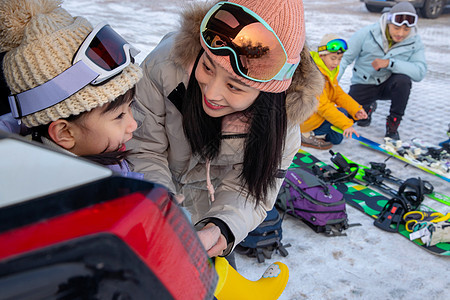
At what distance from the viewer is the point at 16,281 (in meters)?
0.48

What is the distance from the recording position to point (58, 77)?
3.56 ft

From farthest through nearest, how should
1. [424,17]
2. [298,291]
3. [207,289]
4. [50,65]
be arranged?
[424,17], [298,291], [50,65], [207,289]

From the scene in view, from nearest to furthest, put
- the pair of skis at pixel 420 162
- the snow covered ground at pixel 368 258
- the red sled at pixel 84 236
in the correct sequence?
1. the red sled at pixel 84 236
2. the snow covered ground at pixel 368 258
3. the pair of skis at pixel 420 162

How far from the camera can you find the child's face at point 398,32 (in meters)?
4.87

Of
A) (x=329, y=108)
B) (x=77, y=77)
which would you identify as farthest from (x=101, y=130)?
(x=329, y=108)

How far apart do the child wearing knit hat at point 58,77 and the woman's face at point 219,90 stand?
41 centimetres

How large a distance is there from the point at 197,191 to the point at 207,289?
1.46 m

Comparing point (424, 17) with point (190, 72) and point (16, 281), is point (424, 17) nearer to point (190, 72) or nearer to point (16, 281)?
point (190, 72)

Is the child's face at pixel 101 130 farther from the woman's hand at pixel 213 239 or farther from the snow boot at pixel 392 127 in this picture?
the snow boot at pixel 392 127

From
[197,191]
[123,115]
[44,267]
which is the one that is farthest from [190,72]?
[44,267]

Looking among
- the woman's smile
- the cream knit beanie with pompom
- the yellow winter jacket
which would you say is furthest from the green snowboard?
the cream knit beanie with pompom

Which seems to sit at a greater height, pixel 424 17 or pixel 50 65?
pixel 50 65

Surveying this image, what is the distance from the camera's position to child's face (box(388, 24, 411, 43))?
487 cm

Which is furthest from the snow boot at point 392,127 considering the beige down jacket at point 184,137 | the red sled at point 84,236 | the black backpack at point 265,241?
the red sled at point 84,236
